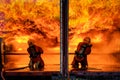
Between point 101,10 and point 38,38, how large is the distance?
9.66 feet

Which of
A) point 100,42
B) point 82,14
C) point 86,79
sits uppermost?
point 82,14

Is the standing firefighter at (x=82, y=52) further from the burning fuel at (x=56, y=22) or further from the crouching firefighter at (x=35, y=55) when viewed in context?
the burning fuel at (x=56, y=22)

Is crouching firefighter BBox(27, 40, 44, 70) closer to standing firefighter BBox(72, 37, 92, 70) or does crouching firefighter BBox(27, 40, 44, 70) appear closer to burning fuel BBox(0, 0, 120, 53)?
standing firefighter BBox(72, 37, 92, 70)

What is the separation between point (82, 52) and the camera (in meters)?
11.5

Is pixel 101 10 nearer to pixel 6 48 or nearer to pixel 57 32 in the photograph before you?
pixel 57 32

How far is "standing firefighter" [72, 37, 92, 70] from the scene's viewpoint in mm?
11492

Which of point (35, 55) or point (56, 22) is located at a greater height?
point (56, 22)

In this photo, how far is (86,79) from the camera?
34.0ft

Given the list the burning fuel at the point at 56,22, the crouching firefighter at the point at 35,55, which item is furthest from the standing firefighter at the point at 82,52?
the burning fuel at the point at 56,22

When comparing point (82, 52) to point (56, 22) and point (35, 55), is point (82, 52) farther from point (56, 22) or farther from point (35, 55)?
point (56, 22)

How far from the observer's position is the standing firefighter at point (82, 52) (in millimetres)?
11492

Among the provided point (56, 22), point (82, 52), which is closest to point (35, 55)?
point (82, 52)

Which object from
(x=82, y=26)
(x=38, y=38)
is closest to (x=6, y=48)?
(x=38, y=38)

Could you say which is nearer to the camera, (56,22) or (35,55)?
(35,55)
